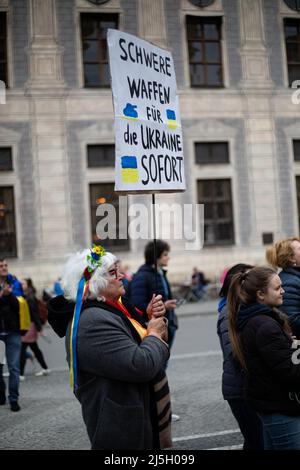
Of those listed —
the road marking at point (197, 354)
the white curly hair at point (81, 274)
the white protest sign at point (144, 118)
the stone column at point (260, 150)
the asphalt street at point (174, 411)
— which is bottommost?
the road marking at point (197, 354)

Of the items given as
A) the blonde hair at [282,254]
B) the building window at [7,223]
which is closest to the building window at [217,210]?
the building window at [7,223]

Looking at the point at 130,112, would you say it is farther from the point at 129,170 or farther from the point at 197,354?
the point at 197,354

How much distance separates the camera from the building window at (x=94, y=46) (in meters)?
22.2

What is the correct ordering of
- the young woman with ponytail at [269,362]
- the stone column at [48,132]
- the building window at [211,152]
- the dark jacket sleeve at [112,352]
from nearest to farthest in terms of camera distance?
the dark jacket sleeve at [112,352] → the young woman with ponytail at [269,362] → the stone column at [48,132] → the building window at [211,152]

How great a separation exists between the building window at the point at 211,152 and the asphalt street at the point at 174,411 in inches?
486

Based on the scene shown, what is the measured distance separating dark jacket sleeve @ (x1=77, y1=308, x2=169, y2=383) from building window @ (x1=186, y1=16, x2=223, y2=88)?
20372 millimetres

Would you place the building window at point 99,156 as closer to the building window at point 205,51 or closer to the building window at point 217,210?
the building window at point 217,210

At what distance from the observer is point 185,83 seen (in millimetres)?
22703

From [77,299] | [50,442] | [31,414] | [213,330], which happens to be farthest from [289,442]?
[213,330]

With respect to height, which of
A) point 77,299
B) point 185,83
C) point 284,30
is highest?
point 284,30

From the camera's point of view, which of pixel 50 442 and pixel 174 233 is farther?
pixel 174 233

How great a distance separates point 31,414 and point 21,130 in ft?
51.5

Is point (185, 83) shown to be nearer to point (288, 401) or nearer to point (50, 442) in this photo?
point (50, 442)

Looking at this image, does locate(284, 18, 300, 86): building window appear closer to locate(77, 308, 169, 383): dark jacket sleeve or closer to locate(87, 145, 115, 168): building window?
locate(87, 145, 115, 168): building window
